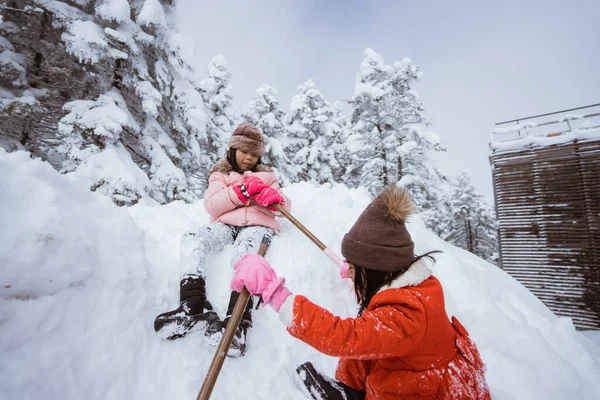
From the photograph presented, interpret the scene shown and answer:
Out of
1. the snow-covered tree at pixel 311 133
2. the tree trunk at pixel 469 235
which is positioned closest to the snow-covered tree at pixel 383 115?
the snow-covered tree at pixel 311 133

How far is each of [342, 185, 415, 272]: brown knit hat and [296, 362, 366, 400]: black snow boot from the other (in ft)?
3.07

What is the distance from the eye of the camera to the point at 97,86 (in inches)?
267

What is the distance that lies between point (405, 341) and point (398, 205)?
2.26 ft

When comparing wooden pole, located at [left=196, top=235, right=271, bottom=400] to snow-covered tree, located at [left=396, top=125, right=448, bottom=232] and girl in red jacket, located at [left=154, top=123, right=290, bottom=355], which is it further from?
snow-covered tree, located at [left=396, top=125, right=448, bottom=232]

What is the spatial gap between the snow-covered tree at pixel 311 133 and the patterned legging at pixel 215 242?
521 inches

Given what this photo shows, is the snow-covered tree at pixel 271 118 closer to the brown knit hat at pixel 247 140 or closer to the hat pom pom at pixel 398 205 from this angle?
the brown knit hat at pixel 247 140

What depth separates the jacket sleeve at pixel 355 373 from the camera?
1912mm

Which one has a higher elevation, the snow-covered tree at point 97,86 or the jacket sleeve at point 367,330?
the snow-covered tree at point 97,86

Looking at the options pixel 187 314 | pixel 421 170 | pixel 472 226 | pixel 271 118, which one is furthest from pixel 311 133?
pixel 472 226

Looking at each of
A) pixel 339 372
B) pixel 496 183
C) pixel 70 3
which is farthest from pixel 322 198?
pixel 496 183

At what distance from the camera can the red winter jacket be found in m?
1.30

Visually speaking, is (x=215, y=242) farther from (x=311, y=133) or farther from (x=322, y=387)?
(x=311, y=133)

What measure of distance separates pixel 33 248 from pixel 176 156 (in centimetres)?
746

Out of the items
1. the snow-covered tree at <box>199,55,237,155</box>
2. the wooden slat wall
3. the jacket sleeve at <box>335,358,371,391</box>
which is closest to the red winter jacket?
the jacket sleeve at <box>335,358,371,391</box>
